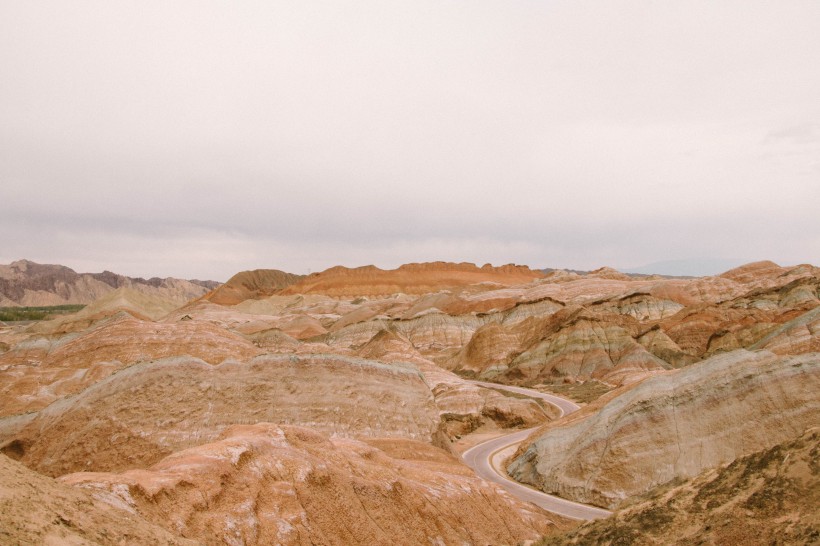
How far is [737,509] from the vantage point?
40.0 feet

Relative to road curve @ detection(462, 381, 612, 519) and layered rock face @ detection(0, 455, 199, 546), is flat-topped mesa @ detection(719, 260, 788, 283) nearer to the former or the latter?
road curve @ detection(462, 381, 612, 519)

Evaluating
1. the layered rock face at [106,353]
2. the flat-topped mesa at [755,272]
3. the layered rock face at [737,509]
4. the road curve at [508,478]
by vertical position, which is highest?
the flat-topped mesa at [755,272]

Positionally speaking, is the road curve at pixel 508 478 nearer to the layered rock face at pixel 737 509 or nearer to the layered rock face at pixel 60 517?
the layered rock face at pixel 737 509

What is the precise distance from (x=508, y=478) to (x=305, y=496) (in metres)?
19.4

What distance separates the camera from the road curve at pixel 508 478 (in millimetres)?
25473

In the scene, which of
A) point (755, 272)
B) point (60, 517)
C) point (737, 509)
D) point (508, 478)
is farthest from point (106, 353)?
point (755, 272)

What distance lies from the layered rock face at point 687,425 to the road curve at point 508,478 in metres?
0.90

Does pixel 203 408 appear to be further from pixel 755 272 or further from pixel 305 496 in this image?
pixel 755 272

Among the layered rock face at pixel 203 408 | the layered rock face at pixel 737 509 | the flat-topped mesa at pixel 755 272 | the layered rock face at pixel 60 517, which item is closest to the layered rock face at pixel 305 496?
the layered rock face at pixel 60 517

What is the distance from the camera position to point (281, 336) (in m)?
76.6

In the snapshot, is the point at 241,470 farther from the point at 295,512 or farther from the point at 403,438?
the point at 403,438

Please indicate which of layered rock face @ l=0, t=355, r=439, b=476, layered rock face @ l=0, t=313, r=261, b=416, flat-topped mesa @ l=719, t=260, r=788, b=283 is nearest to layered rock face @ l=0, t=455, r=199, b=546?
layered rock face @ l=0, t=355, r=439, b=476

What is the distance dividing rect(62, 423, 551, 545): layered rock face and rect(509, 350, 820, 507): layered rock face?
279 inches

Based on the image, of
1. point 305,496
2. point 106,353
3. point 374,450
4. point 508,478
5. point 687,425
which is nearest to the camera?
point 305,496
